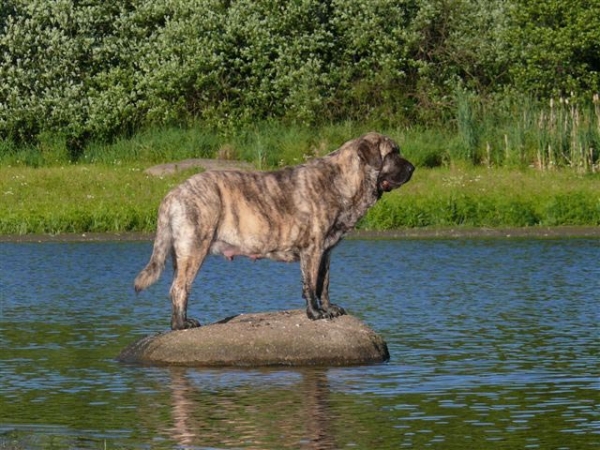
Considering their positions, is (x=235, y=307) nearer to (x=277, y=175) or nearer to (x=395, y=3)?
(x=277, y=175)

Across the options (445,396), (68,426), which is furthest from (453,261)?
(68,426)

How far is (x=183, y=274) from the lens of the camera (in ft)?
57.2

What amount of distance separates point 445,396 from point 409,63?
32.6 metres

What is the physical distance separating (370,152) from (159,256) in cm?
228

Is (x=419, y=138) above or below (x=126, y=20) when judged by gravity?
below

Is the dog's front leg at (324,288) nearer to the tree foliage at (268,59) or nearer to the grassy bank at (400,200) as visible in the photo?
the grassy bank at (400,200)

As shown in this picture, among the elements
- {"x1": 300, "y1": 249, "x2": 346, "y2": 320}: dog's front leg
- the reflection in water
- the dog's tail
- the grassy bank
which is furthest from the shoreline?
the reflection in water

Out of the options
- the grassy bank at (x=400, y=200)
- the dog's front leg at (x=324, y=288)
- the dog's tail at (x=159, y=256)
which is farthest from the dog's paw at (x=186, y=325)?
the grassy bank at (x=400, y=200)

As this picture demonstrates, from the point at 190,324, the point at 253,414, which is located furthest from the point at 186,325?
→ the point at 253,414

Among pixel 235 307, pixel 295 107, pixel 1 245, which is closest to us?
pixel 235 307

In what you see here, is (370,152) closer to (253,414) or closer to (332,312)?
(332,312)

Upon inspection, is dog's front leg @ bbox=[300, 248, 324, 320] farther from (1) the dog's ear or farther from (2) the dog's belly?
(1) the dog's ear

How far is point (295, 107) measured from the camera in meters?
46.0

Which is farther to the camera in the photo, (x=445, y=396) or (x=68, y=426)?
(x=445, y=396)
